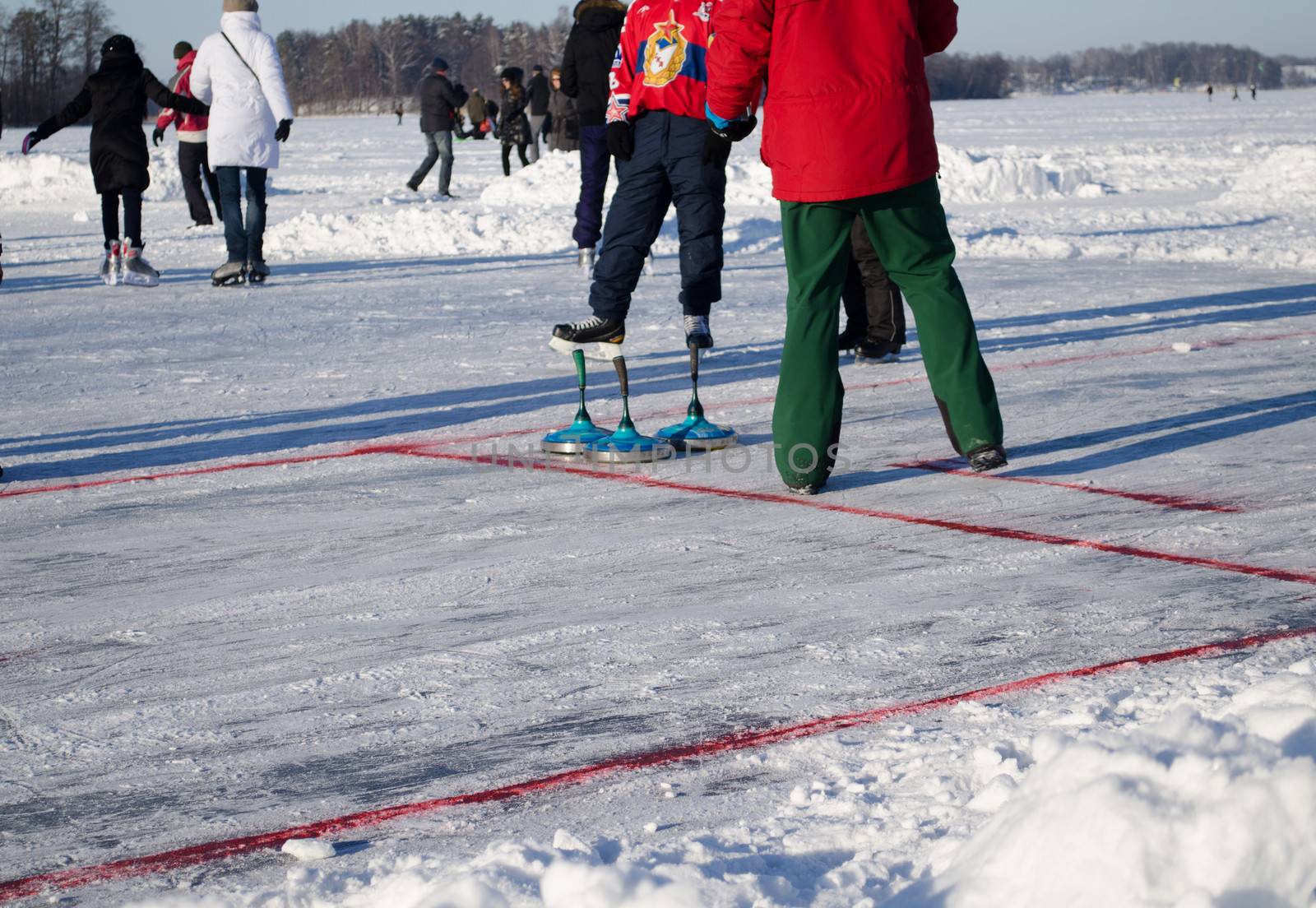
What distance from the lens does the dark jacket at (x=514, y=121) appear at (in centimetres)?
2556

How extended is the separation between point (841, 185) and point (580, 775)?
2466 mm

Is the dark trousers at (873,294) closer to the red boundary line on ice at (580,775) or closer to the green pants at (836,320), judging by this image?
the green pants at (836,320)

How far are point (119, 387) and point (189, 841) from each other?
17.2ft

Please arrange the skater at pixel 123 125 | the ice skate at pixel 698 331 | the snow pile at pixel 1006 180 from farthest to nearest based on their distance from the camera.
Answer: the snow pile at pixel 1006 180 < the skater at pixel 123 125 < the ice skate at pixel 698 331

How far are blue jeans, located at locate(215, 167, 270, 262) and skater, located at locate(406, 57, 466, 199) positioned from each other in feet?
30.6

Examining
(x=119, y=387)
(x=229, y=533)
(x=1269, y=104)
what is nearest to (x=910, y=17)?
(x=229, y=533)

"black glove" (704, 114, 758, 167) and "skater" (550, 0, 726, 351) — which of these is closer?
"black glove" (704, 114, 758, 167)

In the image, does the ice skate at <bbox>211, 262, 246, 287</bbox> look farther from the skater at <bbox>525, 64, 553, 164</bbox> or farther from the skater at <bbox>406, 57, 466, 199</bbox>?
the skater at <bbox>525, 64, 553, 164</bbox>

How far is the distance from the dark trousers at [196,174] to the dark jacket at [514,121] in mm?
9435

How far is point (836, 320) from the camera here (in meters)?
4.65

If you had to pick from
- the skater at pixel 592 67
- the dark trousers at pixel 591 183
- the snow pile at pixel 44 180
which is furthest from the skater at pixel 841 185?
the snow pile at pixel 44 180

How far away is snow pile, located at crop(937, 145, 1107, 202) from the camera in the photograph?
21.5 m

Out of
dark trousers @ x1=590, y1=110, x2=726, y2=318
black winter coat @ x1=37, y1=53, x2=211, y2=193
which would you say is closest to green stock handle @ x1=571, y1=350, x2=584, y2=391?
dark trousers @ x1=590, y1=110, x2=726, y2=318

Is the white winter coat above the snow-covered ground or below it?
above
